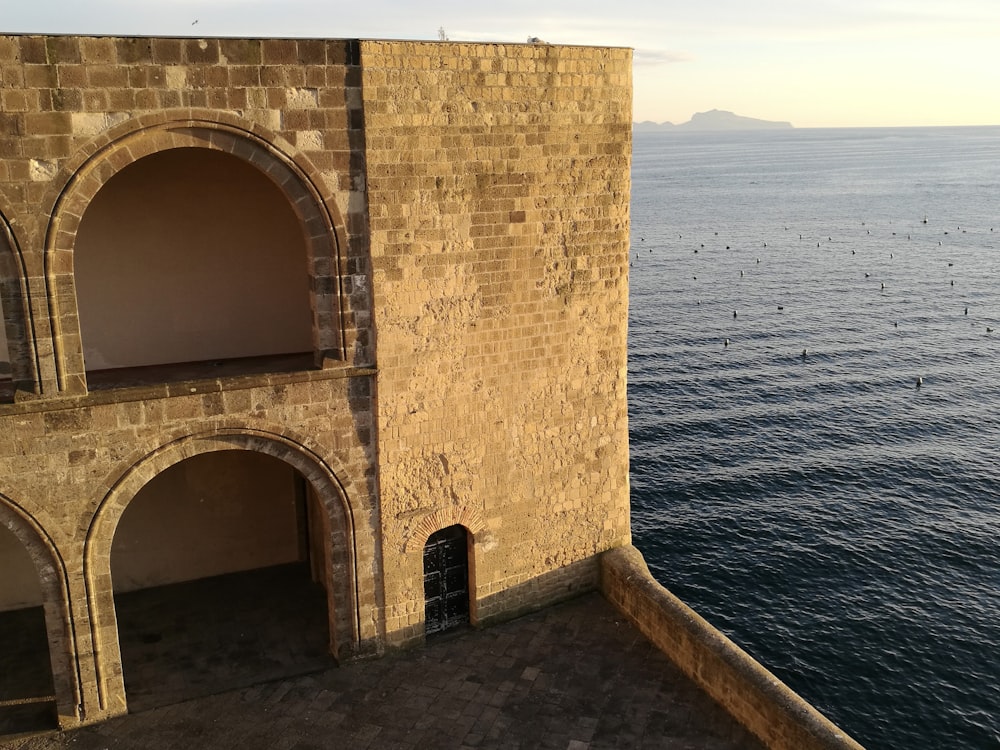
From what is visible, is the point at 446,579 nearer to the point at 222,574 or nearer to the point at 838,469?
the point at 222,574

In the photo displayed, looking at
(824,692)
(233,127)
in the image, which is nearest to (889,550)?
(824,692)

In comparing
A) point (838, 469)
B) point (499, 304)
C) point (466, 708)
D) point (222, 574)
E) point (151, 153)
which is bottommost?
point (838, 469)

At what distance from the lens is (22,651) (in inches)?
619

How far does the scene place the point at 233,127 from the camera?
12898mm

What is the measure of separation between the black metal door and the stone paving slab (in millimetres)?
472

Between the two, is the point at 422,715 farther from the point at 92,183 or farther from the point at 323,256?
the point at 92,183

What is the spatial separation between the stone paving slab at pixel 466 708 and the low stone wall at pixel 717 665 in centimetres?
28

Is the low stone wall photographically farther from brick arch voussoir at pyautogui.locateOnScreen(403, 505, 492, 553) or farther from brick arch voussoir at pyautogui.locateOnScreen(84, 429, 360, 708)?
brick arch voussoir at pyautogui.locateOnScreen(84, 429, 360, 708)

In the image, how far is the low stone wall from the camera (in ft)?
40.8

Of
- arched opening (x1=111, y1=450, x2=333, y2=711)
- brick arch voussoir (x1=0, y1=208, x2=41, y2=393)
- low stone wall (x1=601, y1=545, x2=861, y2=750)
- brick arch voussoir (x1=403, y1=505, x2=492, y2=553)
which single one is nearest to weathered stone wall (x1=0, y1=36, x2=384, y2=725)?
brick arch voussoir (x1=0, y1=208, x2=41, y2=393)

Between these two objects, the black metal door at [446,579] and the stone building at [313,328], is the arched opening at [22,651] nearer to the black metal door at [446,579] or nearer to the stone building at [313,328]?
the stone building at [313,328]

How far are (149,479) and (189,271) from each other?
4.05 metres

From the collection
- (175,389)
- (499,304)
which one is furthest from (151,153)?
(499,304)

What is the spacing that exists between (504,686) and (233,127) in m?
9.49
